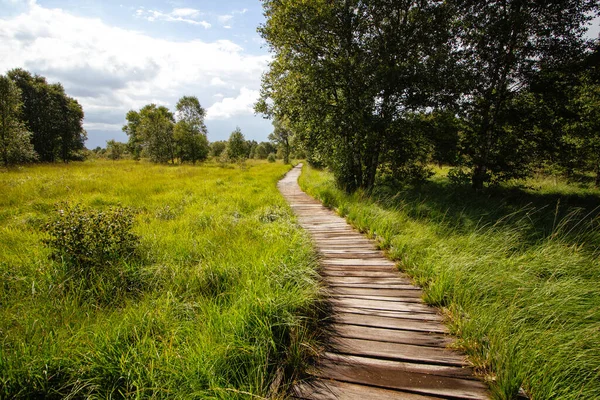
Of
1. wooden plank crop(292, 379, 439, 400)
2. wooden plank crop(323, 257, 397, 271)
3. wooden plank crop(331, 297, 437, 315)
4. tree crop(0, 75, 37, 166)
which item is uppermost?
tree crop(0, 75, 37, 166)

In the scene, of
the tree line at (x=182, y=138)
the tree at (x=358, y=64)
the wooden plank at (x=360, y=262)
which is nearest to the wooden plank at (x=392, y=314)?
the wooden plank at (x=360, y=262)

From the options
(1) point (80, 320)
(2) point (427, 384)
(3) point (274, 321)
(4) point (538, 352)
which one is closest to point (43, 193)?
(1) point (80, 320)

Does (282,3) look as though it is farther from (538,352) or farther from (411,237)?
(538,352)

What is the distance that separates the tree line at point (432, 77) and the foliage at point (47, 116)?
37.3m

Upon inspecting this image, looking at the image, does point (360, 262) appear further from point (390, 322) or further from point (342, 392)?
point (342, 392)

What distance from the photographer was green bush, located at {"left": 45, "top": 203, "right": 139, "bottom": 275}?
3582 mm

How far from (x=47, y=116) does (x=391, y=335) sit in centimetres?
4660

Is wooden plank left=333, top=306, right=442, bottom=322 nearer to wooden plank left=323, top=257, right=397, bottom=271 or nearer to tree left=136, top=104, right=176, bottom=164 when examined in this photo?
wooden plank left=323, top=257, right=397, bottom=271

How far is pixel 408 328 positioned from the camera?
2.68 m

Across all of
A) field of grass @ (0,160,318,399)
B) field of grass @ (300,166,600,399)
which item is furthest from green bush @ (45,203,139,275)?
field of grass @ (300,166,600,399)

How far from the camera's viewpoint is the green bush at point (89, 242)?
3.58 meters

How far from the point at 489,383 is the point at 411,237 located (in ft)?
10.0

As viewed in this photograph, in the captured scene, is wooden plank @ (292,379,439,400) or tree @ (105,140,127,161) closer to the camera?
wooden plank @ (292,379,439,400)

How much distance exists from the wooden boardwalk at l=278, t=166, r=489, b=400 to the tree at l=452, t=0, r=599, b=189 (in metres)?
10.5
